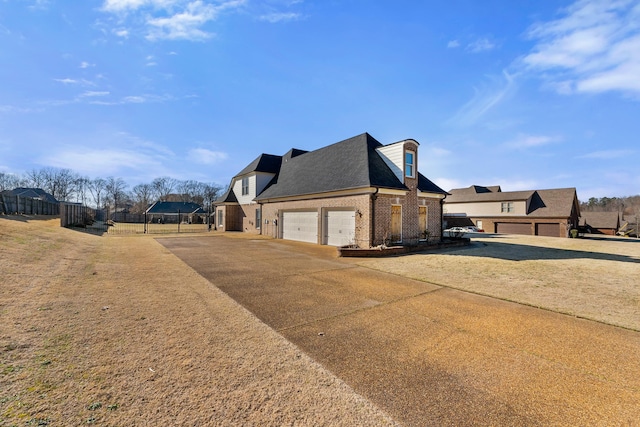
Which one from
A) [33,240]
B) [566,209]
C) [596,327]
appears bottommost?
[596,327]

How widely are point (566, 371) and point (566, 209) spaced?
3728 centimetres

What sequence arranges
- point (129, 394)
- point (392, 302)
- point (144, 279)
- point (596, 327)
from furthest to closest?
point (144, 279), point (392, 302), point (596, 327), point (129, 394)

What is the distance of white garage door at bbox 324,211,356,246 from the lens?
594 inches

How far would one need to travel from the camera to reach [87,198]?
72750mm

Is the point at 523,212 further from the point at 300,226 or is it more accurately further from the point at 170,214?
the point at 170,214

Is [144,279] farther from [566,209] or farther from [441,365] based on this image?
[566,209]

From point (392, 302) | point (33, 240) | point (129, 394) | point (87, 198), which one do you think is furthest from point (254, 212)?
point (87, 198)

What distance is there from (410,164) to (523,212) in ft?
88.0

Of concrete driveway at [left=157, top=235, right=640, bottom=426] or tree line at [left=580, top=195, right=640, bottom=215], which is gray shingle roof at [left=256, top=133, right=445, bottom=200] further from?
tree line at [left=580, top=195, right=640, bottom=215]

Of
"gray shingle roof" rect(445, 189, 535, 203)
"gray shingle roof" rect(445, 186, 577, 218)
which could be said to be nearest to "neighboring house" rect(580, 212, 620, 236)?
"gray shingle roof" rect(445, 186, 577, 218)

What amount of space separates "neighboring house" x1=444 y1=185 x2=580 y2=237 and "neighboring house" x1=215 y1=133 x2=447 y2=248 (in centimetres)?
1548

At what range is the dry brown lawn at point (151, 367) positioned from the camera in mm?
2482

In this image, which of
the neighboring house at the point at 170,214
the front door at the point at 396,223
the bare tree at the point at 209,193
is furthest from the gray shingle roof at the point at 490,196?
the bare tree at the point at 209,193

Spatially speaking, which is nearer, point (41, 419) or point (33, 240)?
point (41, 419)
